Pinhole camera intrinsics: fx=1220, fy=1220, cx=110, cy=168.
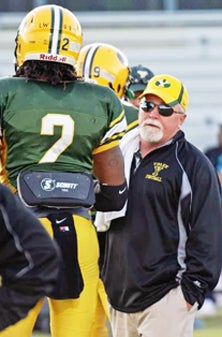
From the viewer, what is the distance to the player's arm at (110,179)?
5.37 meters

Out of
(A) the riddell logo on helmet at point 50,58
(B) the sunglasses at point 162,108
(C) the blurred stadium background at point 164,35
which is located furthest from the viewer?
(C) the blurred stadium background at point 164,35

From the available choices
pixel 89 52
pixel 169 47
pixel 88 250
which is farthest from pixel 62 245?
pixel 169 47

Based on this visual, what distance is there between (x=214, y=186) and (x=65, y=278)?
91 centimetres

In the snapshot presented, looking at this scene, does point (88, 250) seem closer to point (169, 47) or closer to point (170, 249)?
point (170, 249)

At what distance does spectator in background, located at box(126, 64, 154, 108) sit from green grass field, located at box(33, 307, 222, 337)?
2.94 metres

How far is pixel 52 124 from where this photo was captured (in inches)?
204

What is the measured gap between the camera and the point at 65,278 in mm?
5191

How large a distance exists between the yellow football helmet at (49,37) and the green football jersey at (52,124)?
0.13 m

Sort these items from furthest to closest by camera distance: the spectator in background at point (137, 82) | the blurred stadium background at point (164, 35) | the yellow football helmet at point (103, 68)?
the blurred stadium background at point (164, 35) → the spectator in background at point (137, 82) → the yellow football helmet at point (103, 68)

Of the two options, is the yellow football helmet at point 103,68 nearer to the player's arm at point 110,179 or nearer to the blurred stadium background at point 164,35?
the player's arm at point 110,179

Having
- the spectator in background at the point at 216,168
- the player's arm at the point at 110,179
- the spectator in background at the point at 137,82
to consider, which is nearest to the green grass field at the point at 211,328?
the spectator in background at the point at 216,168

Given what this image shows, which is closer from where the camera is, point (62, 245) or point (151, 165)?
point (62, 245)

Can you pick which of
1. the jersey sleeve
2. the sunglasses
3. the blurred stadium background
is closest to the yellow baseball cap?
the sunglasses

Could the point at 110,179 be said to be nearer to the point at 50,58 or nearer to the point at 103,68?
the point at 50,58
